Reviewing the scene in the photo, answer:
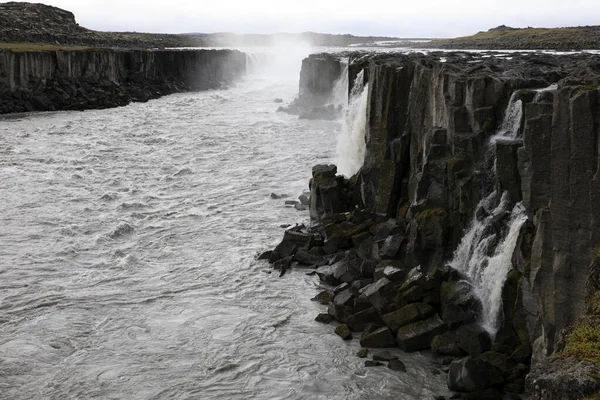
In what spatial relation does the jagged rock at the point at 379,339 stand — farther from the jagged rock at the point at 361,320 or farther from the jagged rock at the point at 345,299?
the jagged rock at the point at 345,299

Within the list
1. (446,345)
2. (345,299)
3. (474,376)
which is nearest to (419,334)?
(446,345)

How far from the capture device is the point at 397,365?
15766 millimetres

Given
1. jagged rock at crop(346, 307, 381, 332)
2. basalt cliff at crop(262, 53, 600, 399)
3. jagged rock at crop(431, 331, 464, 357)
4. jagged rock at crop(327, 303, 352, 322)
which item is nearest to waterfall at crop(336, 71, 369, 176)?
basalt cliff at crop(262, 53, 600, 399)

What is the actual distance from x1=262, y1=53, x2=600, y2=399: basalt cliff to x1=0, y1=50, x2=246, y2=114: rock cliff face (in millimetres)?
44984

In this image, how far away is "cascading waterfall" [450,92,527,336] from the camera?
16688 millimetres

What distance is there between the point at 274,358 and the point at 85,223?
13.6 metres

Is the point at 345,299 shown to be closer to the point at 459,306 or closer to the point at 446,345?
the point at 459,306

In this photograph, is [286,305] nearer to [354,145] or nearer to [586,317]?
[586,317]

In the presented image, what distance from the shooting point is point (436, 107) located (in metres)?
22.7

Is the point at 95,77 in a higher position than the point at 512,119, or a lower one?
lower

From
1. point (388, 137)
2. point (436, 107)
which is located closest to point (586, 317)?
point (436, 107)

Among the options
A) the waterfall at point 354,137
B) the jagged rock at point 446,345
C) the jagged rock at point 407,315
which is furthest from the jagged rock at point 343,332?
the waterfall at point 354,137

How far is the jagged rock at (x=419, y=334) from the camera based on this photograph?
16672 millimetres

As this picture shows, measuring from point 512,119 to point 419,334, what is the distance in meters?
6.38
